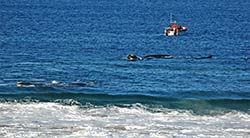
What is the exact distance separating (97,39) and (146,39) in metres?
9.65

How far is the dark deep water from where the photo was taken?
72.3 meters

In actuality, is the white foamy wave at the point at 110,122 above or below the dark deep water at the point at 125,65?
below

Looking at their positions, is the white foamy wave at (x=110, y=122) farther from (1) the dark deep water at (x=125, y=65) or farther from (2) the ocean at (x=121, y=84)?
(1) the dark deep water at (x=125, y=65)

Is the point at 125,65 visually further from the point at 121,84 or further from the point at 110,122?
the point at 110,122

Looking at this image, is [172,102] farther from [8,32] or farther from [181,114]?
[8,32]

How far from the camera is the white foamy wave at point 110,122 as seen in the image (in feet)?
182

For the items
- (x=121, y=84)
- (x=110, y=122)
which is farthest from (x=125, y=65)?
(x=110, y=122)

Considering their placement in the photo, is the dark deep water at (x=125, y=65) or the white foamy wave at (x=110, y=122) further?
the dark deep water at (x=125, y=65)

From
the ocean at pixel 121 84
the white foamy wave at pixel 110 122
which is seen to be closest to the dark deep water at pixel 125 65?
the ocean at pixel 121 84

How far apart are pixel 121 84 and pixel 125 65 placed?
1175 cm

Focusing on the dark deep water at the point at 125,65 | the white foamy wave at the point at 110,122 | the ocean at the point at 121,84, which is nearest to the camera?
the white foamy wave at the point at 110,122

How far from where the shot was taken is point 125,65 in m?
90.4

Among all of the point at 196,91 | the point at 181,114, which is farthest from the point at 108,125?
the point at 196,91

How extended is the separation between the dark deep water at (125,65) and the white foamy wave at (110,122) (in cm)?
454
